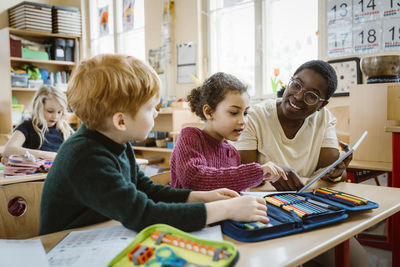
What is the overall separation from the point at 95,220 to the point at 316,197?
62 cm

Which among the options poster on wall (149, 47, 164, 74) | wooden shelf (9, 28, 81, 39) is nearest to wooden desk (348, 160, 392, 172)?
poster on wall (149, 47, 164, 74)

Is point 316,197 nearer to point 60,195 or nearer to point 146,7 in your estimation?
point 60,195

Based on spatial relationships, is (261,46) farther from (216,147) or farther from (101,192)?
(101,192)

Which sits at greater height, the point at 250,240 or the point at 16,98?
the point at 16,98

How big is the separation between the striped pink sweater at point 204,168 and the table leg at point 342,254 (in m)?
0.32

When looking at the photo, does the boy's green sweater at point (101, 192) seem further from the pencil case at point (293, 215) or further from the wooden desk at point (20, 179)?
the wooden desk at point (20, 179)

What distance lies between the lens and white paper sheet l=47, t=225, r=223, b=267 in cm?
67

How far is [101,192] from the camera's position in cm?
77

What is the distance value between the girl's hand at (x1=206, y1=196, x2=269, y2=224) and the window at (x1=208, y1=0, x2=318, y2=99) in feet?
8.80

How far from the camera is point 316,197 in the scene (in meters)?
1.00

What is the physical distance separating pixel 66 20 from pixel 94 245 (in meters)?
5.49

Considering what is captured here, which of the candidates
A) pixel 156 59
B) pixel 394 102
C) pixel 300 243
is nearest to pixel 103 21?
pixel 156 59

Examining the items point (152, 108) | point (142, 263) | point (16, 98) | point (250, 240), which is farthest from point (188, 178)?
point (16, 98)

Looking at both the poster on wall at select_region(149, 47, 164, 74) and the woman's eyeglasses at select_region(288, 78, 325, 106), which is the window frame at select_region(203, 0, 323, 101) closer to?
the poster on wall at select_region(149, 47, 164, 74)
